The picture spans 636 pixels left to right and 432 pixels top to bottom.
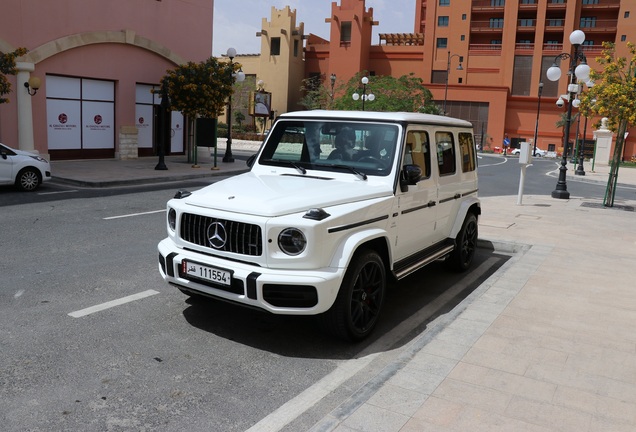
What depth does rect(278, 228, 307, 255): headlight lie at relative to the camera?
4.40 meters

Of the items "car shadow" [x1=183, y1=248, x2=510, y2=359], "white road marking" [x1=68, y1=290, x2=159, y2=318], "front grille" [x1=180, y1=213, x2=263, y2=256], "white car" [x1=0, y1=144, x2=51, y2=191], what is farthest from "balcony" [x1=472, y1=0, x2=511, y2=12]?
"front grille" [x1=180, y1=213, x2=263, y2=256]

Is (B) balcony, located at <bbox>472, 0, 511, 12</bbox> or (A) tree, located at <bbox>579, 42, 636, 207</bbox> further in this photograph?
(B) balcony, located at <bbox>472, 0, 511, 12</bbox>

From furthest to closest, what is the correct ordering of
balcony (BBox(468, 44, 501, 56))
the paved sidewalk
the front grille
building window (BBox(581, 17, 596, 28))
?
balcony (BBox(468, 44, 501, 56))
building window (BBox(581, 17, 596, 28))
the front grille
the paved sidewalk

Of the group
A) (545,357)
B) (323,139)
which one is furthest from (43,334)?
(545,357)

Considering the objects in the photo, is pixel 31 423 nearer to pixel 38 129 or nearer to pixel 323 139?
pixel 323 139

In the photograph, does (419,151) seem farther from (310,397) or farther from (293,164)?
(310,397)

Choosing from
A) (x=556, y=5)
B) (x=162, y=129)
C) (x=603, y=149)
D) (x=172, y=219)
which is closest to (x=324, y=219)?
(x=172, y=219)

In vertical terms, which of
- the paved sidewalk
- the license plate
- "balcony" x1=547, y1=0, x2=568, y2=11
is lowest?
the paved sidewalk

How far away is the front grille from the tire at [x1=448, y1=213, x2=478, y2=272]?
11.9 ft

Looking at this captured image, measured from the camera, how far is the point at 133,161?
23.6 metres

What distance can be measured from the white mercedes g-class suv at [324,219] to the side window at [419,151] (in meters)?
0.01

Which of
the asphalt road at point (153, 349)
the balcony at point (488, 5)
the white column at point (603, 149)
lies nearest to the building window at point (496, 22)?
the balcony at point (488, 5)

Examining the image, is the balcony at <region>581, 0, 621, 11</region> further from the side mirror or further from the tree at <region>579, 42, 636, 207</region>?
the side mirror

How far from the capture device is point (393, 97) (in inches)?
2285
